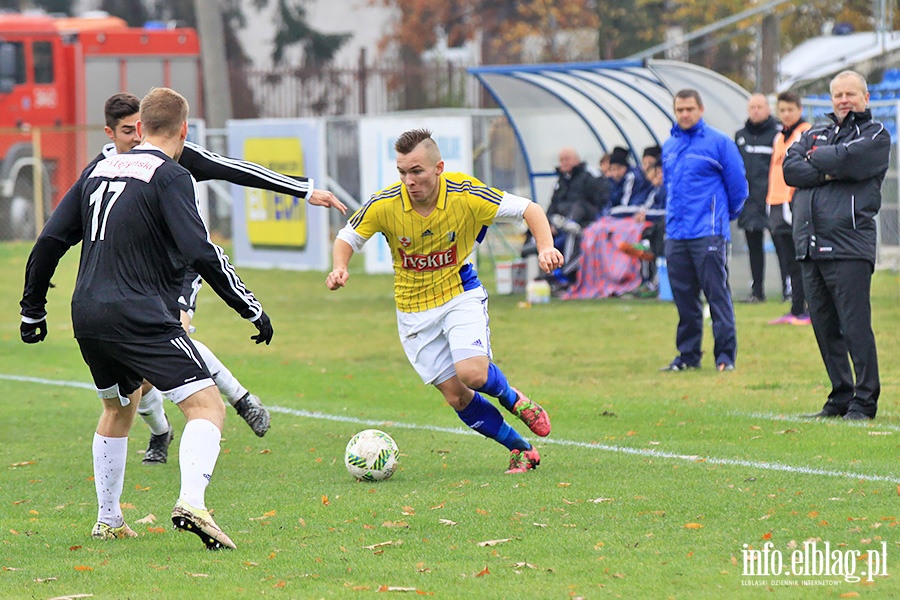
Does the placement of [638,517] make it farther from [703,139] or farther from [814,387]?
[703,139]

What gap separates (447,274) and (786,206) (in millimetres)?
8294

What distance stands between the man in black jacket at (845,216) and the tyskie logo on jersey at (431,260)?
2562 millimetres

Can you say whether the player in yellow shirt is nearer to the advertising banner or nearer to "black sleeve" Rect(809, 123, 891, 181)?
"black sleeve" Rect(809, 123, 891, 181)

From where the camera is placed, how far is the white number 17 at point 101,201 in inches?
A: 237

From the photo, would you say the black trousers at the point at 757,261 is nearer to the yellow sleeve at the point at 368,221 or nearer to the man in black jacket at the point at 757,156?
the man in black jacket at the point at 757,156

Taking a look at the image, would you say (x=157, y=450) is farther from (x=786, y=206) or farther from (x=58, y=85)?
(x=58, y=85)

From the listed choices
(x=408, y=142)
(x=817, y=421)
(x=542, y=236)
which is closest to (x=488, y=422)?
(x=542, y=236)

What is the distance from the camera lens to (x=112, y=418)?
6488 millimetres

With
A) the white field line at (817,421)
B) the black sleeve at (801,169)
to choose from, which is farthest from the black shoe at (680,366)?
the black sleeve at (801,169)

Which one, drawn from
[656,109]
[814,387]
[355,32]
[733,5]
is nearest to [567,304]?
[656,109]

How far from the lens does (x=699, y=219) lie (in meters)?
11.7

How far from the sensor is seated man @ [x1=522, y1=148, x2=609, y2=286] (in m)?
18.2

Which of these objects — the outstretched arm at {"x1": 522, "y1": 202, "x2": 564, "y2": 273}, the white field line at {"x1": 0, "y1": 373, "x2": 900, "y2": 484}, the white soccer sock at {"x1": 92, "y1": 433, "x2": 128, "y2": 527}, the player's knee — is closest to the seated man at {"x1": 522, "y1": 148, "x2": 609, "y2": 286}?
the white field line at {"x1": 0, "y1": 373, "x2": 900, "y2": 484}

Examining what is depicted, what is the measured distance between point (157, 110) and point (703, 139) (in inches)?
259
